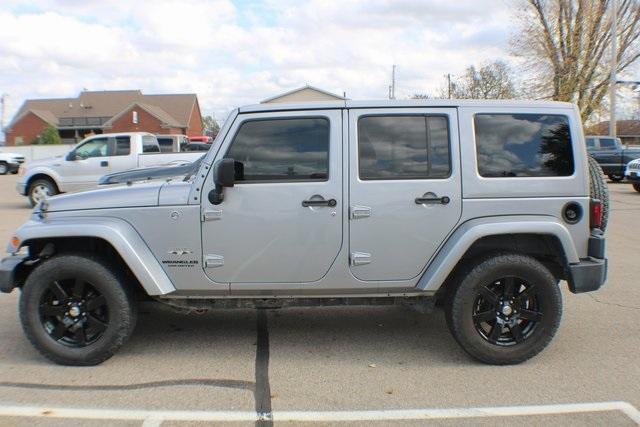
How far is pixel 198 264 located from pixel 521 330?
8.32ft

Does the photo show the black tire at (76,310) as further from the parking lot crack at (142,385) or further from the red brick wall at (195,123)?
the red brick wall at (195,123)

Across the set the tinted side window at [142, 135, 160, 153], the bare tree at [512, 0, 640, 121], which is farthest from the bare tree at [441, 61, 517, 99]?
the tinted side window at [142, 135, 160, 153]

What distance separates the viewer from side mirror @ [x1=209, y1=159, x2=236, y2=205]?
396 cm

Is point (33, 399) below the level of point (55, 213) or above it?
below

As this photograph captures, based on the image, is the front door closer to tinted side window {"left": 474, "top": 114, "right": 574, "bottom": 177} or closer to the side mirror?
the side mirror

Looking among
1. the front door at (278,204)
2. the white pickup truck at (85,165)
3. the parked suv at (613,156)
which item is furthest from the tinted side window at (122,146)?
the parked suv at (613,156)

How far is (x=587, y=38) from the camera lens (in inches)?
1377

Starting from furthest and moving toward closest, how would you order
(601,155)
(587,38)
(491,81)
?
(491,81) < (587,38) < (601,155)

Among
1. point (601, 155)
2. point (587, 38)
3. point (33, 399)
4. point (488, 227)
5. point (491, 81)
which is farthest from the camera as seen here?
point (491, 81)

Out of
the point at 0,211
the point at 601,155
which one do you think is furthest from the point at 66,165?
the point at 601,155

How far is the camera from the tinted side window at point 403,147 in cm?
420

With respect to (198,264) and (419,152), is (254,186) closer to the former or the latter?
(198,264)

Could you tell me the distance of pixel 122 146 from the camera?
14.3 m

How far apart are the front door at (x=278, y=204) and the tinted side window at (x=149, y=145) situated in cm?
1115
